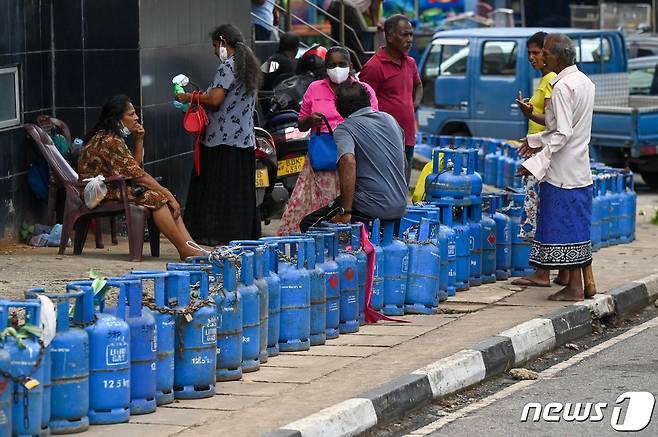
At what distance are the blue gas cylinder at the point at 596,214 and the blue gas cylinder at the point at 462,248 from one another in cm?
289

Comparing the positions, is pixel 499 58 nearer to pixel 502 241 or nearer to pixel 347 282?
pixel 502 241

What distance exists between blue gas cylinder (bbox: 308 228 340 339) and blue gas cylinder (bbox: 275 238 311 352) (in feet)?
0.96

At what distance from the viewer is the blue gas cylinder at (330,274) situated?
29.7ft

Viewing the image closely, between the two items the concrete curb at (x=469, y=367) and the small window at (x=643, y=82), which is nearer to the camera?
the concrete curb at (x=469, y=367)

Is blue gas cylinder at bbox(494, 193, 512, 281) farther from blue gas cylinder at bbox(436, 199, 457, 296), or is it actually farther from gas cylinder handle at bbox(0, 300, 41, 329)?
gas cylinder handle at bbox(0, 300, 41, 329)

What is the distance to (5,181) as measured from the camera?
11.7m

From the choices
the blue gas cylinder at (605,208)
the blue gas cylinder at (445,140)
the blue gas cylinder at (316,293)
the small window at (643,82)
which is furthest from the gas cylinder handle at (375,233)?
the small window at (643,82)

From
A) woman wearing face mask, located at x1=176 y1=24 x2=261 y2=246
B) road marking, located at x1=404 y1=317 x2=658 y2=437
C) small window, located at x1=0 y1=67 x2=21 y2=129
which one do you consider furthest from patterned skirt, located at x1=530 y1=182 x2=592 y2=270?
small window, located at x1=0 y1=67 x2=21 y2=129

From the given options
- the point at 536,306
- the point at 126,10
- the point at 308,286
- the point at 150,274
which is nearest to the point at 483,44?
the point at 126,10

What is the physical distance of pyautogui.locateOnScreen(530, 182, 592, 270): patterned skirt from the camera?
421 inches

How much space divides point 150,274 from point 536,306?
13.4 feet

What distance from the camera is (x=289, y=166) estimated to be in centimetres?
1354

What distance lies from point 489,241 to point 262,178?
2.28 meters

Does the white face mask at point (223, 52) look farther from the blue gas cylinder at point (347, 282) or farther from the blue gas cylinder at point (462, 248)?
the blue gas cylinder at point (347, 282)
